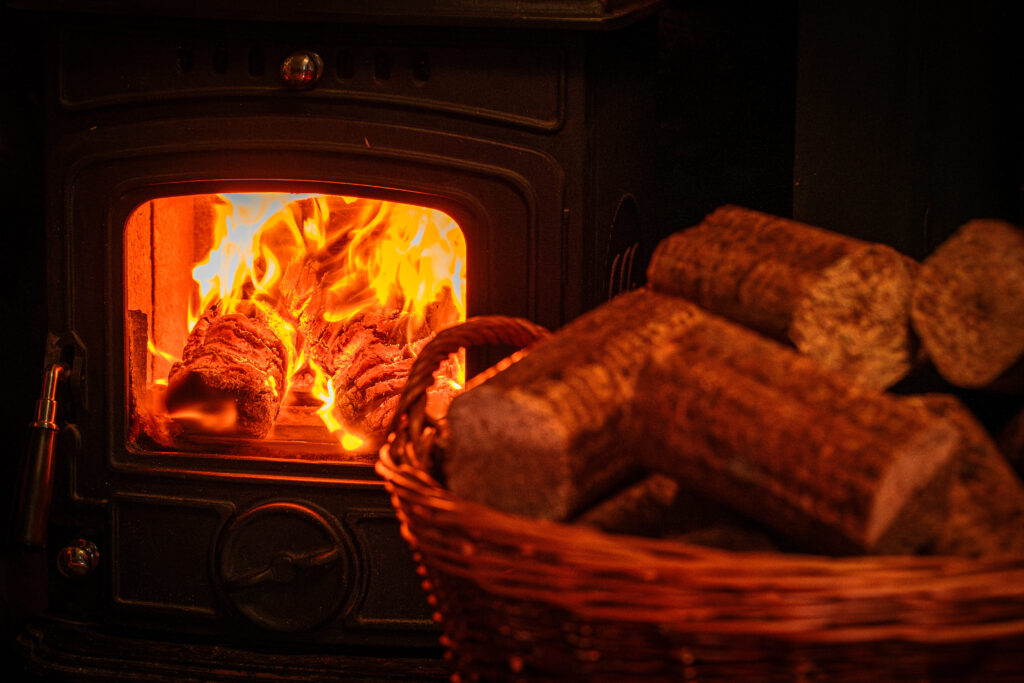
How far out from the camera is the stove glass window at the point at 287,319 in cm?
145

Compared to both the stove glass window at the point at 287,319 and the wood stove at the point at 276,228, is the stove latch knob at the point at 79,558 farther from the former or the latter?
the stove glass window at the point at 287,319

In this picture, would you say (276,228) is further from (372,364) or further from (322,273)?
(372,364)

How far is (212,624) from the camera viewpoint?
4.67ft

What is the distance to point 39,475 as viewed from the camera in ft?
4.41

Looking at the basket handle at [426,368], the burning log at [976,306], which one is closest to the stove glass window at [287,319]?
the basket handle at [426,368]

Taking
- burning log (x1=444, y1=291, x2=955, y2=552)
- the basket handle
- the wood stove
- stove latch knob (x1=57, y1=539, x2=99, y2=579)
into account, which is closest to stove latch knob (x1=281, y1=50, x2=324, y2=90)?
the wood stove

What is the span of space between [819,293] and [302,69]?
78cm

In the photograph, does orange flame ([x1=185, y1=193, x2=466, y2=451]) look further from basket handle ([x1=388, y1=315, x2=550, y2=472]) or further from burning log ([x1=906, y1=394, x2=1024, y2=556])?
burning log ([x1=906, y1=394, x2=1024, y2=556])

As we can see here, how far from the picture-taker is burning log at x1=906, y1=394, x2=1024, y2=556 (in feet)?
2.40

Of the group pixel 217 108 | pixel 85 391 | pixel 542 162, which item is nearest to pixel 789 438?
pixel 542 162

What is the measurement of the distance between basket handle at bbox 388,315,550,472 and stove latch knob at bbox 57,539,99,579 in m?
0.67

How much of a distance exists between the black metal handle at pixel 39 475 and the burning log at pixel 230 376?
16 cm

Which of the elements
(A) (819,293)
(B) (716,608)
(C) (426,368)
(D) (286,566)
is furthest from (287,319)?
(B) (716,608)

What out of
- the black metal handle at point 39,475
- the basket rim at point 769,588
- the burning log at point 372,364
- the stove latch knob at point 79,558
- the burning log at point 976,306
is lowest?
the stove latch knob at point 79,558
